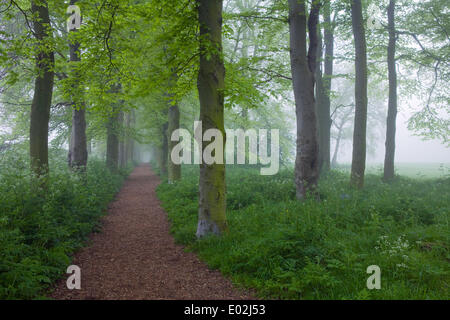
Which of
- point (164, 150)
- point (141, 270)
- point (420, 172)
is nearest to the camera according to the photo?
point (141, 270)

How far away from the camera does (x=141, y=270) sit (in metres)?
5.62

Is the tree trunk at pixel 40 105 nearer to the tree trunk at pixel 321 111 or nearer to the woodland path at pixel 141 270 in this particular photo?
the woodland path at pixel 141 270

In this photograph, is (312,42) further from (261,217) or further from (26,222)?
(26,222)

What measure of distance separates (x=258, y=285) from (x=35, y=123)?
7.40 metres

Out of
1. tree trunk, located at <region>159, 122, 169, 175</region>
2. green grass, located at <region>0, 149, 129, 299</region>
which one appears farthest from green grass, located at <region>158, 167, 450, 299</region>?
tree trunk, located at <region>159, 122, 169, 175</region>

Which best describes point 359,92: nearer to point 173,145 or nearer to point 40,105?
point 173,145

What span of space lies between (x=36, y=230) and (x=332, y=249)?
5.80m

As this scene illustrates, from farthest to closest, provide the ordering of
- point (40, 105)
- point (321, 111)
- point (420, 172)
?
point (420, 172) < point (321, 111) < point (40, 105)

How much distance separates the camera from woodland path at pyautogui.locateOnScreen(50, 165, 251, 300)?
4.60 meters

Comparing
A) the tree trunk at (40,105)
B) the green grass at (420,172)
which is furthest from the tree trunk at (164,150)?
the green grass at (420,172)

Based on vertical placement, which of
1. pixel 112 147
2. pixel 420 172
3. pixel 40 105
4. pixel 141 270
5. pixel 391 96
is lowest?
pixel 141 270

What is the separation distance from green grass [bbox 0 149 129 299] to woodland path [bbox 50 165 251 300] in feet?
1.20

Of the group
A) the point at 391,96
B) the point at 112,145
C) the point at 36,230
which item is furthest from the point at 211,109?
the point at 112,145

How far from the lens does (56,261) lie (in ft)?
17.3
